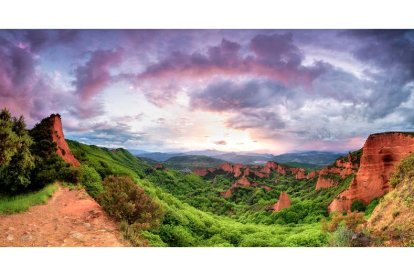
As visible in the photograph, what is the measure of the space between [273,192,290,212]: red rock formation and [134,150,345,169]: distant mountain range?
31.6 inches

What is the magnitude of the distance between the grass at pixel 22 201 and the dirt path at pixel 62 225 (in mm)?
114

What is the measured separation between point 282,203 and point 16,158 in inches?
241

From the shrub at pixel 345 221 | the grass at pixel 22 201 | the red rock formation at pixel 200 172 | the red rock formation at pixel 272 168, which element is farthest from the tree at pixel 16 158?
the shrub at pixel 345 221

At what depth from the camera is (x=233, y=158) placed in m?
9.80

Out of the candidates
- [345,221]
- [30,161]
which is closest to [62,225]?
[30,161]

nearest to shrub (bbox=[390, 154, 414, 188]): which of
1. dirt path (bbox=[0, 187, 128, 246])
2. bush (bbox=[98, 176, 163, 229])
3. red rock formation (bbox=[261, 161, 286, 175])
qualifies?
red rock formation (bbox=[261, 161, 286, 175])

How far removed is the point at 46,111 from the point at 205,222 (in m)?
4.50

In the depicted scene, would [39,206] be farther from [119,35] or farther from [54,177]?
[119,35]

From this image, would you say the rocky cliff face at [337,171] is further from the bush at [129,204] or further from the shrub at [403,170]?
the bush at [129,204]

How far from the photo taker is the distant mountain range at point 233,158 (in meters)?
9.51

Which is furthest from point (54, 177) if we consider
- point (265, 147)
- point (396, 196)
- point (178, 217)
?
point (396, 196)

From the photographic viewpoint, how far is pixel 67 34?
8883 mm

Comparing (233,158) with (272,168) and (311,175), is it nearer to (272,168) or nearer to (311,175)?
(272,168)

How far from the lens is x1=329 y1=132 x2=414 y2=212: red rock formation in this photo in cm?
898
